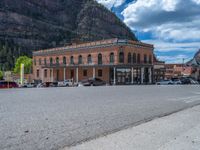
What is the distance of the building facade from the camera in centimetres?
5281

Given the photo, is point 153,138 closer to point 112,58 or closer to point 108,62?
point 112,58

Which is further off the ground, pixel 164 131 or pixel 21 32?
pixel 21 32

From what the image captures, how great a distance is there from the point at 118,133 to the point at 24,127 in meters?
2.73

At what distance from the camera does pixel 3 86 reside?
41.6 m

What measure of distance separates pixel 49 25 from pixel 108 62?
352 ft

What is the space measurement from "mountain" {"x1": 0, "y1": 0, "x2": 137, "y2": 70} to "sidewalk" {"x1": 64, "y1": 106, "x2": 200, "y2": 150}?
375ft

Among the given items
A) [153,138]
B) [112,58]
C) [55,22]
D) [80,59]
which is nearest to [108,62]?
[112,58]

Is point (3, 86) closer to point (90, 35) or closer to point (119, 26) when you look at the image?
point (90, 35)

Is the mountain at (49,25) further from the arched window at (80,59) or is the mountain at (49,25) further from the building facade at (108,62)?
the arched window at (80,59)

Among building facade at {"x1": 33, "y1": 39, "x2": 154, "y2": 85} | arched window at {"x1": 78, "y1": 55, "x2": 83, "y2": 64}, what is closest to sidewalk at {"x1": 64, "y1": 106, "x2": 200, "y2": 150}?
→ building facade at {"x1": 33, "y1": 39, "x2": 154, "y2": 85}

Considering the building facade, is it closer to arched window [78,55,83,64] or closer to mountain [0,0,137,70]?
arched window [78,55,83,64]

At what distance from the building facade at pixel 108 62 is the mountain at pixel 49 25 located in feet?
191

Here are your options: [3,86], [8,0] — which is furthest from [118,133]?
[8,0]

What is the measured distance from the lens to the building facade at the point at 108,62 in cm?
5281
